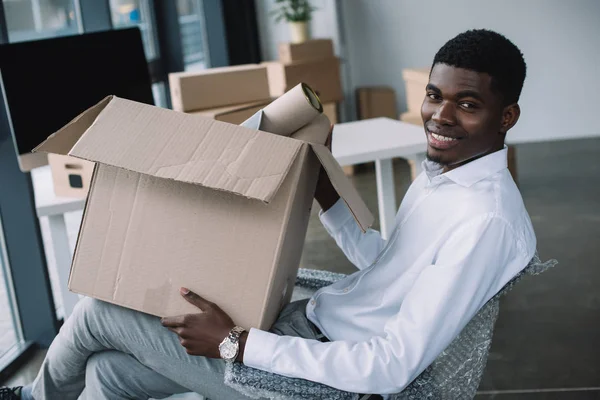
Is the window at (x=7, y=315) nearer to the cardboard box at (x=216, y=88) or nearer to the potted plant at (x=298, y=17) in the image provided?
the cardboard box at (x=216, y=88)

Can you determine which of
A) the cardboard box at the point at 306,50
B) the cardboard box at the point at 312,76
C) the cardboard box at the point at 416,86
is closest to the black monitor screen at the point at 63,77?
the cardboard box at the point at 416,86

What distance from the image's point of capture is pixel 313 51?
18.4 ft

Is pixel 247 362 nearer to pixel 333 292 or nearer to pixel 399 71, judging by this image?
pixel 333 292

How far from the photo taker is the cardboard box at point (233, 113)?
2477 mm

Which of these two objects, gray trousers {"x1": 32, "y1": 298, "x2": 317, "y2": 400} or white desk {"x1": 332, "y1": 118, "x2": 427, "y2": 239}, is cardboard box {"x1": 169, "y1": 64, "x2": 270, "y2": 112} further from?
gray trousers {"x1": 32, "y1": 298, "x2": 317, "y2": 400}

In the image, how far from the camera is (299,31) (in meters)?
5.75

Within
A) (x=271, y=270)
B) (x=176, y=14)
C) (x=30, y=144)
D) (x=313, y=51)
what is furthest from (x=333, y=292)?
(x=313, y=51)

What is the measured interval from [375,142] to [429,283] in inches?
57.1

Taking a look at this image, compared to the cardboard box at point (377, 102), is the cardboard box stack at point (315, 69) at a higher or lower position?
higher

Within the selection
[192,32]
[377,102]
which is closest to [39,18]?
[192,32]

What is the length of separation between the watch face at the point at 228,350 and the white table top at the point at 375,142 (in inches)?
46.7

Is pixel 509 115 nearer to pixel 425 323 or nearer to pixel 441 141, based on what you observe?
pixel 441 141

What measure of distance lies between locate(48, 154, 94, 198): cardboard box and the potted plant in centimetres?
373

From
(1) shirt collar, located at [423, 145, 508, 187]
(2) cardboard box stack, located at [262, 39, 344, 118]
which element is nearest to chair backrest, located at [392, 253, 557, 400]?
(1) shirt collar, located at [423, 145, 508, 187]
